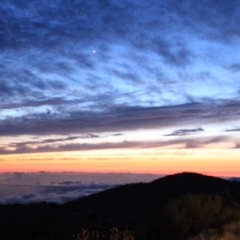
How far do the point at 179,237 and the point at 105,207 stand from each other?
20.4 metres

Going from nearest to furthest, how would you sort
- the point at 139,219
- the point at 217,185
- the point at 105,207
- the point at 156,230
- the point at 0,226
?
the point at 156,230 → the point at 139,219 → the point at 0,226 → the point at 105,207 → the point at 217,185

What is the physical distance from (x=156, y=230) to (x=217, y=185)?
89.2ft

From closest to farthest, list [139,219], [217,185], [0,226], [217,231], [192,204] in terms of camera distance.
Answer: [217,231] → [192,204] → [139,219] → [0,226] → [217,185]

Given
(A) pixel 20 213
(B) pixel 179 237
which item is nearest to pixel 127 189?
(A) pixel 20 213

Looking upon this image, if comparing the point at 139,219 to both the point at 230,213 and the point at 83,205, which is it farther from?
the point at 83,205

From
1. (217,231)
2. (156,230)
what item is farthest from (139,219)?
(217,231)

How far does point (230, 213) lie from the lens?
19953mm

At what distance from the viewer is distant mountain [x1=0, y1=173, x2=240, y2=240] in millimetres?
17969

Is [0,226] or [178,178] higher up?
[178,178]

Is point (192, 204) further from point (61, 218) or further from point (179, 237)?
point (61, 218)

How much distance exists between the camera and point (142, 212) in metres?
30.8

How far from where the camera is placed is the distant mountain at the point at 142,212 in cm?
1797

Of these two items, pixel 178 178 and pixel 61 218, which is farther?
pixel 178 178

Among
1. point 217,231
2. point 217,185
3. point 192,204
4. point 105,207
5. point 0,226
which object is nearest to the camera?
point 217,231
